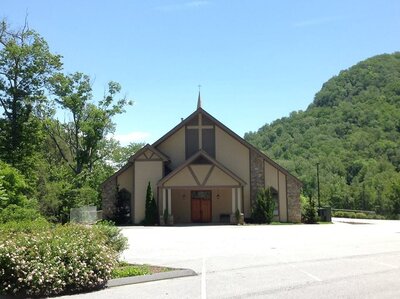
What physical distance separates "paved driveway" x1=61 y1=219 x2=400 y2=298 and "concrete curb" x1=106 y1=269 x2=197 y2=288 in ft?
0.87

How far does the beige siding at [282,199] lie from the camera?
37125 millimetres

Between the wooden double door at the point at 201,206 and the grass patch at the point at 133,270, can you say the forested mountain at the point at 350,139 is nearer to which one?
the wooden double door at the point at 201,206

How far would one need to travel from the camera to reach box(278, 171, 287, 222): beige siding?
37.1 meters

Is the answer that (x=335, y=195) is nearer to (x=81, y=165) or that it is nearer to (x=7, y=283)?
(x=81, y=165)

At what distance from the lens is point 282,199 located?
3725 centimetres

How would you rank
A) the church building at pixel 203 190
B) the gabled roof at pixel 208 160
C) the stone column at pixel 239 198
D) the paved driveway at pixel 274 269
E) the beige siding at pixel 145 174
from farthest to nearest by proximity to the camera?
the church building at pixel 203 190
the beige siding at pixel 145 174
the stone column at pixel 239 198
the gabled roof at pixel 208 160
the paved driveway at pixel 274 269

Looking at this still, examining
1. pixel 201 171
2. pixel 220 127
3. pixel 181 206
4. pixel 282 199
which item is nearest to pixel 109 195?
pixel 181 206

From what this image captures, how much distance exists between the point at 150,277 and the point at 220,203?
26.4 m

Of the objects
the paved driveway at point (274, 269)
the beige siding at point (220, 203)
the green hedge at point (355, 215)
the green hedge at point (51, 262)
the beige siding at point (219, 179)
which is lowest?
the green hedge at point (355, 215)

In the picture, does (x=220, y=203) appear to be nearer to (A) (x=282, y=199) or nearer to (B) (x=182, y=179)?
(B) (x=182, y=179)

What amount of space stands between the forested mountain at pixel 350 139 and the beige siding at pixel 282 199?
31106 mm

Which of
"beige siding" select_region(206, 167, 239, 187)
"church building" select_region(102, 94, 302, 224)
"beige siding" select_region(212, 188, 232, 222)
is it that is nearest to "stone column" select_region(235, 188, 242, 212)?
"church building" select_region(102, 94, 302, 224)

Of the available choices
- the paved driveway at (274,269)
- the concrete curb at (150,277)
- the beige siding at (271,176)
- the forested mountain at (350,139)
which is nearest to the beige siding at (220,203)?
the beige siding at (271,176)

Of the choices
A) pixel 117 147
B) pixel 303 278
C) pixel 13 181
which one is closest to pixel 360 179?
pixel 117 147
